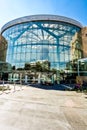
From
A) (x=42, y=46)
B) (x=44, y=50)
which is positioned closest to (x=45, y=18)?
(x=42, y=46)

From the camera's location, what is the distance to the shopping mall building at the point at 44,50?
144 feet

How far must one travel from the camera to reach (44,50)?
45.4m

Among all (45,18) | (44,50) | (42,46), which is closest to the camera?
(44,50)

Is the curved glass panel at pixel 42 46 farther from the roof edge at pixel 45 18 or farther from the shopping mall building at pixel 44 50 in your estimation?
the roof edge at pixel 45 18

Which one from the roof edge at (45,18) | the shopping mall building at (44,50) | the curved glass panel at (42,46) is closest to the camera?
the shopping mall building at (44,50)

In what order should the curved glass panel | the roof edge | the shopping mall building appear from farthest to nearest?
1. the roof edge
2. the curved glass panel
3. the shopping mall building

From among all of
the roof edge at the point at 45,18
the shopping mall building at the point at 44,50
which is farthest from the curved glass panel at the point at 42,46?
the roof edge at the point at 45,18

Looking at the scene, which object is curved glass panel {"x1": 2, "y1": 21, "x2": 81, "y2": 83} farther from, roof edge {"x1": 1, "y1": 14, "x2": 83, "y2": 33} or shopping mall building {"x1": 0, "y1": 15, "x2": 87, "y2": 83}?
roof edge {"x1": 1, "y1": 14, "x2": 83, "y2": 33}

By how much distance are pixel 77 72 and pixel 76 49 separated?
752 cm

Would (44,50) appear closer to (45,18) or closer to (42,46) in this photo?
(42,46)

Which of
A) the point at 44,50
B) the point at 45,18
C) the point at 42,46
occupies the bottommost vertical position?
the point at 44,50

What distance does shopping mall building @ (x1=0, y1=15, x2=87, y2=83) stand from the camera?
43781 millimetres

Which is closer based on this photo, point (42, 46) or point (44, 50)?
point (44, 50)

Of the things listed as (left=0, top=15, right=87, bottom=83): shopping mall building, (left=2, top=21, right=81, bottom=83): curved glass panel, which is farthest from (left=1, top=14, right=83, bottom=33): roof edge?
(left=2, top=21, right=81, bottom=83): curved glass panel
